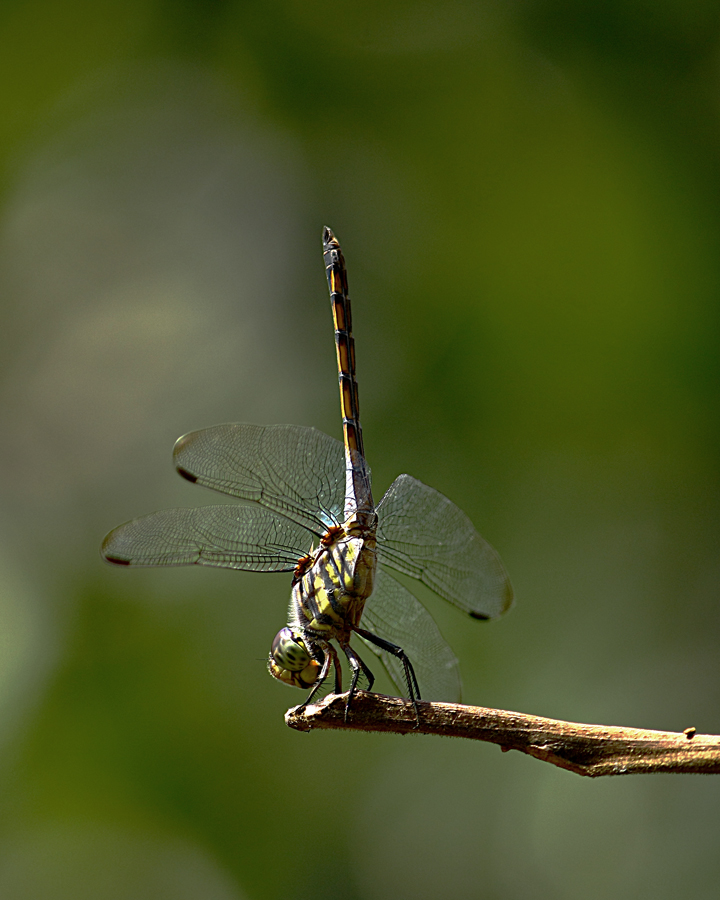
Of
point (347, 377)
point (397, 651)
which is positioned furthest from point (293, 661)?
point (347, 377)

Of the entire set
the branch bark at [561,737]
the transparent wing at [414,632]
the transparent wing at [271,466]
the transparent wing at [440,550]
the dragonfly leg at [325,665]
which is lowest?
the branch bark at [561,737]

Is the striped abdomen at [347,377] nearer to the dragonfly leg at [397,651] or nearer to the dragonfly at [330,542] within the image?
the dragonfly at [330,542]

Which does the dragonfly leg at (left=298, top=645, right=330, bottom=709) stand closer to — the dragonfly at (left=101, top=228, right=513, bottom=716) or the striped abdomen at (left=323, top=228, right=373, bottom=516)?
the dragonfly at (left=101, top=228, right=513, bottom=716)

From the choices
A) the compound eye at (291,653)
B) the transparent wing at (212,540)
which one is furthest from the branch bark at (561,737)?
the transparent wing at (212,540)

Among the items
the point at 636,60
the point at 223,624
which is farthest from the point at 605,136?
the point at 223,624

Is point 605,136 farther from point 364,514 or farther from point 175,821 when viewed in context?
point 175,821

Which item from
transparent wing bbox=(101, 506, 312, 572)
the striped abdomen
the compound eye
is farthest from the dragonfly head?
the striped abdomen

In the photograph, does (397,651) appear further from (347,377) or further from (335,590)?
(347,377)
